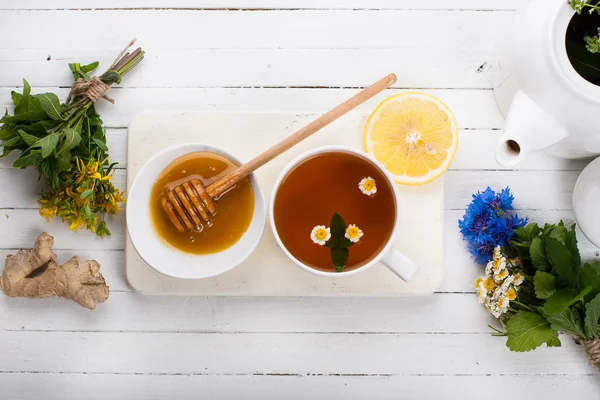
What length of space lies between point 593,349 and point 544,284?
0.45 ft

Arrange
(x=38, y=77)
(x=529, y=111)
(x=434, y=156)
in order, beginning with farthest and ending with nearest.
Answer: (x=38, y=77)
(x=434, y=156)
(x=529, y=111)

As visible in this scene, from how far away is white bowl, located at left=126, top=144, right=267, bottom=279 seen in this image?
89cm

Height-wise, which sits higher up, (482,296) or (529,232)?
(529,232)

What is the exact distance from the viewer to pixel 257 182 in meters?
0.90

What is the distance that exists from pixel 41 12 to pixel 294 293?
0.67 meters

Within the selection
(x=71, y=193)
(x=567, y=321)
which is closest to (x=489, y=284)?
(x=567, y=321)

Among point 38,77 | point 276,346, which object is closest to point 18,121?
point 38,77

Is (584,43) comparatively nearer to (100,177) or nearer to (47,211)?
(100,177)

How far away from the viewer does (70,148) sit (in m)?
0.95

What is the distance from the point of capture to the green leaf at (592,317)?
0.92 metres

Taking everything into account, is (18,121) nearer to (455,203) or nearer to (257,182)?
(257,182)

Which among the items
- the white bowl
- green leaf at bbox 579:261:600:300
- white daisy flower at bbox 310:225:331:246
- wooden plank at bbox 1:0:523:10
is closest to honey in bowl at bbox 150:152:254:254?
the white bowl

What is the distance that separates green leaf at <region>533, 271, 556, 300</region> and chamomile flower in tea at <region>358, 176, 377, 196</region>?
0.30 metres

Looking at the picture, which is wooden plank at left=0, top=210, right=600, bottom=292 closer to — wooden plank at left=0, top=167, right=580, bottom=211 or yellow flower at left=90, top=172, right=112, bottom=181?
wooden plank at left=0, top=167, right=580, bottom=211
